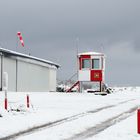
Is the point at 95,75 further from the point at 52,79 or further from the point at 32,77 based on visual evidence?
the point at 52,79

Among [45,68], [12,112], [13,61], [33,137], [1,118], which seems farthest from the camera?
[45,68]

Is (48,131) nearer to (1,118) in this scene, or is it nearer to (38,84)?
(1,118)

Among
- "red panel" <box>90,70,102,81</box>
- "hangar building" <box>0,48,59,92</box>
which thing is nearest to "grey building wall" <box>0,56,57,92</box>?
"hangar building" <box>0,48,59,92</box>

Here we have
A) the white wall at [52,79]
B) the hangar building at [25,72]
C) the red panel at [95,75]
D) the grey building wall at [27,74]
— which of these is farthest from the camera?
the white wall at [52,79]

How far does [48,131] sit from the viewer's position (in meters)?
12.4

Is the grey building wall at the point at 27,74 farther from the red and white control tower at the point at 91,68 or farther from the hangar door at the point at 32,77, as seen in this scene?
the red and white control tower at the point at 91,68

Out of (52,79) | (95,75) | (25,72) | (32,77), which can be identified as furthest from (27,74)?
(52,79)

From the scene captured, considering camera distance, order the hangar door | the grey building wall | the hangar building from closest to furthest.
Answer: the hangar building, the grey building wall, the hangar door

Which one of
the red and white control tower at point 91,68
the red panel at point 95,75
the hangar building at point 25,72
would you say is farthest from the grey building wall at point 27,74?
the red panel at point 95,75

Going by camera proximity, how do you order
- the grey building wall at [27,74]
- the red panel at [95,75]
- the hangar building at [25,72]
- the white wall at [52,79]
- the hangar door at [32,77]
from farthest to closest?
the white wall at [52,79] < the red panel at [95,75] < the hangar door at [32,77] < the grey building wall at [27,74] < the hangar building at [25,72]

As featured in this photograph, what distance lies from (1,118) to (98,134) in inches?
229

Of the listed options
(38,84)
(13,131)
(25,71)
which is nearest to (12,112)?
(13,131)

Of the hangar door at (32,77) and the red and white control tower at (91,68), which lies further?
the red and white control tower at (91,68)

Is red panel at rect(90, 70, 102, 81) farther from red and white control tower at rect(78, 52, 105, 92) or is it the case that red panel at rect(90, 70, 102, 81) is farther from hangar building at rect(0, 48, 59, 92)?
hangar building at rect(0, 48, 59, 92)
